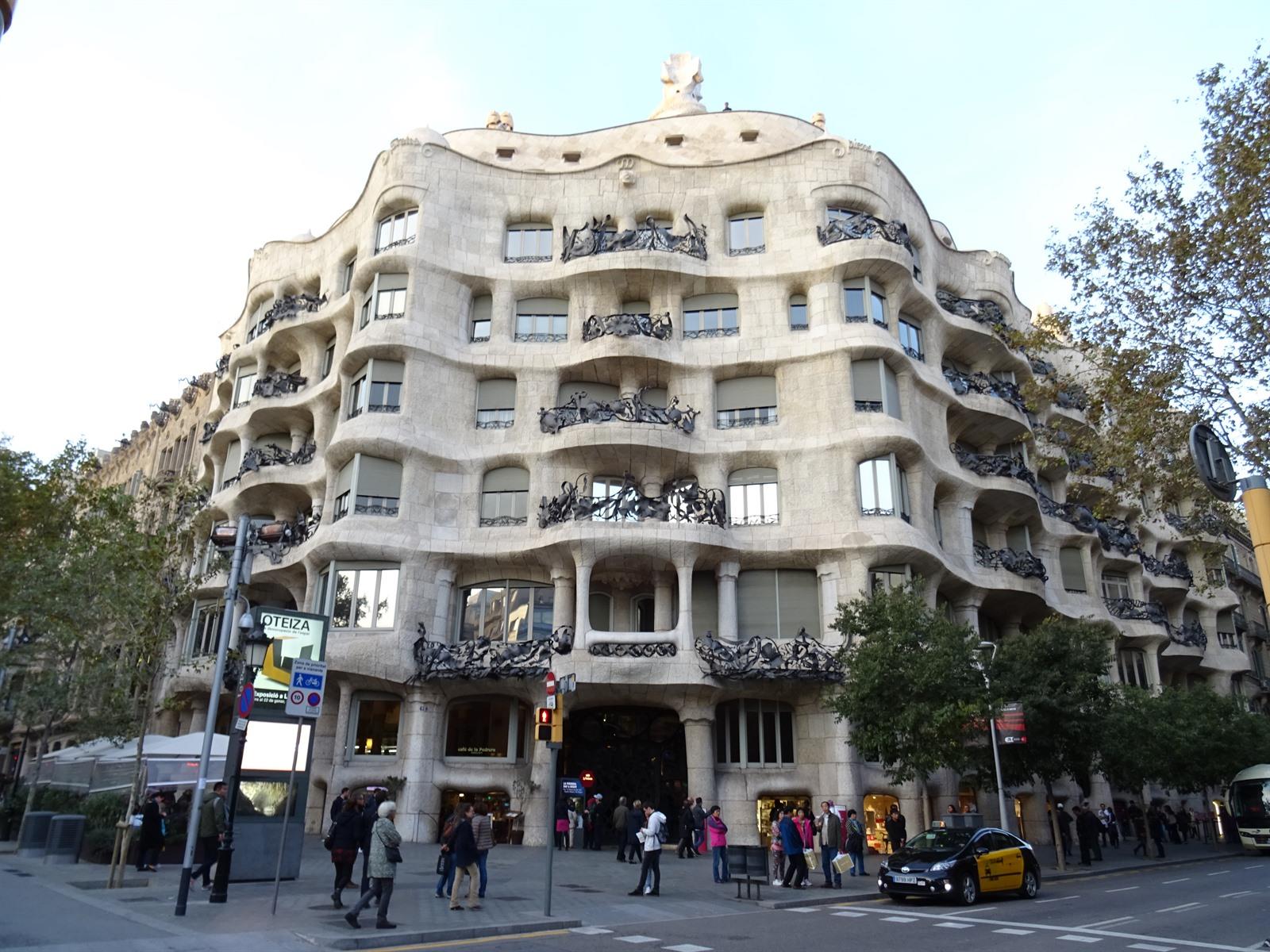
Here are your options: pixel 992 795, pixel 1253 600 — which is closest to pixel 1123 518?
pixel 992 795

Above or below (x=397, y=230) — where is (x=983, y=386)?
below

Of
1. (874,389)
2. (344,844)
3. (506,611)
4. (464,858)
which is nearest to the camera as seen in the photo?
(344,844)

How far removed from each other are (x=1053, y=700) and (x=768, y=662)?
295 inches

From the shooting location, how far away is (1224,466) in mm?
9766

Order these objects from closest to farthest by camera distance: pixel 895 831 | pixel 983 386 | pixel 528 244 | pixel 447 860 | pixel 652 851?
pixel 447 860, pixel 652 851, pixel 895 831, pixel 528 244, pixel 983 386

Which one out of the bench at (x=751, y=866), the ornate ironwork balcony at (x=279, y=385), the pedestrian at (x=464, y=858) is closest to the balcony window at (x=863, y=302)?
the bench at (x=751, y=866)

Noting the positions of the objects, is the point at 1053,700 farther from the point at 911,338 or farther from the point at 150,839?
the point at 150,839

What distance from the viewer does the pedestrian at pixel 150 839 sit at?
18672mm

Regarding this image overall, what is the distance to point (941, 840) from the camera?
18.2 meters

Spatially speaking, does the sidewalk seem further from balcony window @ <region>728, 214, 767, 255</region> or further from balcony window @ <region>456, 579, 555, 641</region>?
balcony window @ <region>728, 214, 767, 255</region>

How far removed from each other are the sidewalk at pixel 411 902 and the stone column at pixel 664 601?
7458 mm

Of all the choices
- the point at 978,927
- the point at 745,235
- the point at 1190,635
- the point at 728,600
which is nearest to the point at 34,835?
the point at 728,600

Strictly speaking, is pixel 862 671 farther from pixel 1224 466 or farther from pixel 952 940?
pixel 1224 466

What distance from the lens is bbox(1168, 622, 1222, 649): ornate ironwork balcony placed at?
4450 cm
